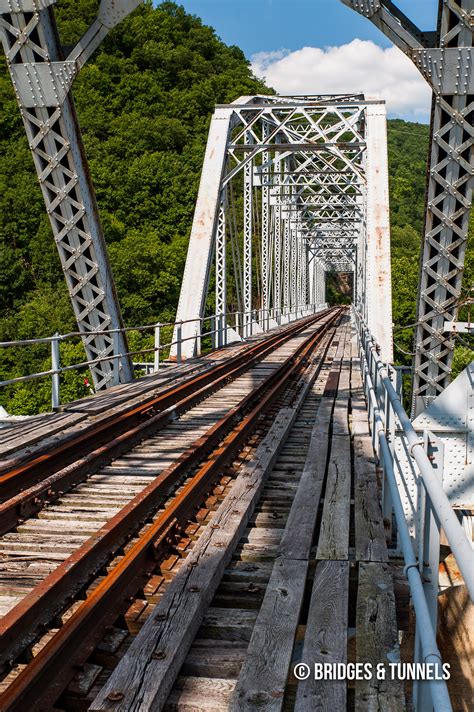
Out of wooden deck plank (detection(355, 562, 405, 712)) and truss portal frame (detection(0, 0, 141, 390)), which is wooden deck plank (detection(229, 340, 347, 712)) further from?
truss portal frame (detection(0, 0, 141, 390))

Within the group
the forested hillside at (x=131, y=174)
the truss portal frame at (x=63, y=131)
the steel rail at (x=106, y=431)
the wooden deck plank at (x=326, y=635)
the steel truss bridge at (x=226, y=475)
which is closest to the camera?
the wooden deck plank at (x=326, y=635)

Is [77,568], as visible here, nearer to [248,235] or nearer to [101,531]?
[101,531]

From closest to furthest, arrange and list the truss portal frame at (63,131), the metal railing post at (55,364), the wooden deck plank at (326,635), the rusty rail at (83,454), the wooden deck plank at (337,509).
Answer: the wooden deck plank at (326,635) → the wooden deck plank at (337,509) → the rusty rail at (83,454) → the metal railing post at (55,364) → the truss portal frame at (63,131)

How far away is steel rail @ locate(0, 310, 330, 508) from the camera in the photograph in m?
5.62

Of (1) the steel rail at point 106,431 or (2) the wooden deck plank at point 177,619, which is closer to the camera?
(2) the wooden deck plank at point 177,619

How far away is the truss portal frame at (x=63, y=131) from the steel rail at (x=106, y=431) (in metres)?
1.19

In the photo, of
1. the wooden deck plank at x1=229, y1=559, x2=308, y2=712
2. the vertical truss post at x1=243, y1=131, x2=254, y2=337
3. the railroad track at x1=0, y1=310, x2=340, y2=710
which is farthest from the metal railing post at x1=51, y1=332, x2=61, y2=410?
the vertical truss post at x1=243, y1=131, x2=254, y2=337

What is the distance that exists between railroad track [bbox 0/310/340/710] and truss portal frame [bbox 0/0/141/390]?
1992 mm

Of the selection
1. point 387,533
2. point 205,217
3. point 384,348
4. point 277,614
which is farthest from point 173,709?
point 205,217

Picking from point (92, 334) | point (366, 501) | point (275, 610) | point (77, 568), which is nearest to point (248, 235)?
point (92, 334)

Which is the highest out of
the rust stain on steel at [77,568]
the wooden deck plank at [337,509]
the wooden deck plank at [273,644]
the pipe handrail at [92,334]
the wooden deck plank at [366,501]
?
the pipe handrail at [92,334]

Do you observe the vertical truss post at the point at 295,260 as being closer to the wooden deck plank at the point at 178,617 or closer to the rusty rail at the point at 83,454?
the rusty rail at the point at 83,454

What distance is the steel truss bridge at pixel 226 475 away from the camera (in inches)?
123

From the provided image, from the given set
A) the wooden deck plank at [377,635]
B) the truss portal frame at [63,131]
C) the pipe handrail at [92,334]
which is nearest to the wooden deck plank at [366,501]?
the wooden deck plank at [377,635]
